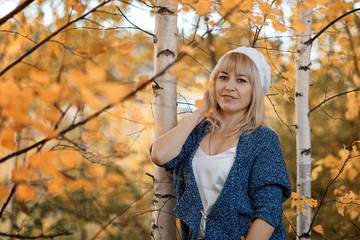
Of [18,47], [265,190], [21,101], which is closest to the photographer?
[21,101]

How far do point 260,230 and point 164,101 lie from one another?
0.68 metres

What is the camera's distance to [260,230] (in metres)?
1.52

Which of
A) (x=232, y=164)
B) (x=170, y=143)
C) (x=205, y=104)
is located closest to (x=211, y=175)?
(x=232, y=164)

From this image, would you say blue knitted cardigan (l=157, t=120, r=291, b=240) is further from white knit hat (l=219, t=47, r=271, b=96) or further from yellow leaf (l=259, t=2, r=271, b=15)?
yellow leaf (l=259, t=2, r=271, b=15)

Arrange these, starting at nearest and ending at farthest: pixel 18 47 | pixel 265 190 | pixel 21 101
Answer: pixel 21 101, pixel 265 190, pixel 18 47

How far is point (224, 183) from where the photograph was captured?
5.27 ft

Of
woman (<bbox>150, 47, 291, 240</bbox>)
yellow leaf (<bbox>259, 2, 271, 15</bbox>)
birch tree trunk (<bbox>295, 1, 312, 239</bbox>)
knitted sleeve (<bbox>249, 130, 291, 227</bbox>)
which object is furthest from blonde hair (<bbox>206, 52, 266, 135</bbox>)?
birch tree trunk (<bbox>295, 1, 312, 239</bbox>)

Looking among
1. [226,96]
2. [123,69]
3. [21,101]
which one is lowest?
[21,101]

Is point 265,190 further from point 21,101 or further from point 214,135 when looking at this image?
point 21,101

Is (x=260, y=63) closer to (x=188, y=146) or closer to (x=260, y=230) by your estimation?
(x=188, y=146)

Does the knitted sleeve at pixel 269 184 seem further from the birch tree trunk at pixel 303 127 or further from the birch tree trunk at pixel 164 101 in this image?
the birch tree trunk at pixel 303 127

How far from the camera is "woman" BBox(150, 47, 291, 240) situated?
156 centimetres

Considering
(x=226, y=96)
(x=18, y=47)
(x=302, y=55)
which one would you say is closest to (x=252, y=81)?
(x=226, y=96)

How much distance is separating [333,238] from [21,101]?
3265 millimetres
